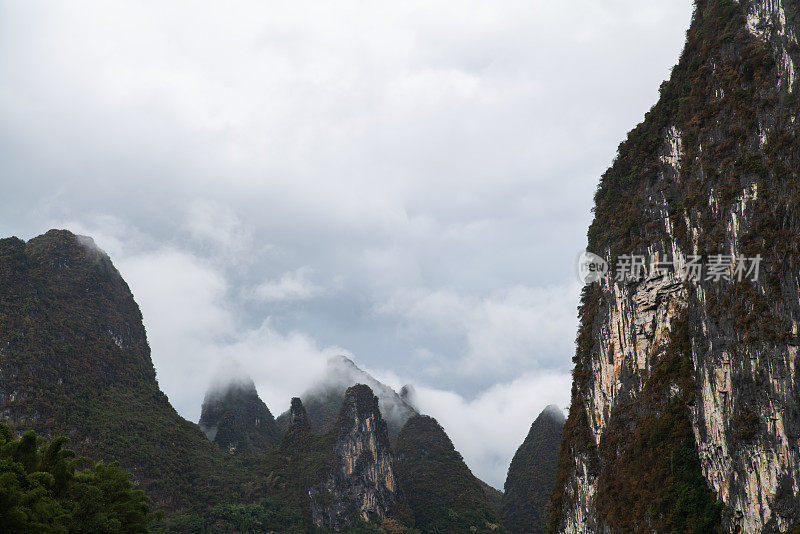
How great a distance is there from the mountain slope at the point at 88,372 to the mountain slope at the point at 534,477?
4105 centimetres

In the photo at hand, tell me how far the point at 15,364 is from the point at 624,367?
51.4 m

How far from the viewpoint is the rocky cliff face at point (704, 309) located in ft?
57.4

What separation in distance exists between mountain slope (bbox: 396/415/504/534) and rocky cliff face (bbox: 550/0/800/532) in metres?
38.3

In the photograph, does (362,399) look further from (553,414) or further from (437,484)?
(553,414)

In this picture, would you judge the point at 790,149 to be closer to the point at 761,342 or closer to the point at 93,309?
the point at 761,342

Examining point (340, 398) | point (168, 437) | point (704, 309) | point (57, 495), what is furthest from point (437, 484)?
point (57, 495)

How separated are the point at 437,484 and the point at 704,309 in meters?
61.7

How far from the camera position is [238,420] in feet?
285

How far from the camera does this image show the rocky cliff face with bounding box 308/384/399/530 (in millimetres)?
63562

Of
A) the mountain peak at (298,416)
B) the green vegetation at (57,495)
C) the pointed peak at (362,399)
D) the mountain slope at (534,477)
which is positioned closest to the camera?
the green vegetation at (57,495)

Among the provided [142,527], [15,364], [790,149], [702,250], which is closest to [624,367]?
[702,250]

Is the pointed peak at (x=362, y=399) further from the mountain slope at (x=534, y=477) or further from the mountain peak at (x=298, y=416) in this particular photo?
the mountain slope at (x=534, y=477)

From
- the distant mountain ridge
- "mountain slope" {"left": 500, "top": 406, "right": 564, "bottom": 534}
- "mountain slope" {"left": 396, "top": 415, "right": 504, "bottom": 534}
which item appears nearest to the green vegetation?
the distant mountain ridge

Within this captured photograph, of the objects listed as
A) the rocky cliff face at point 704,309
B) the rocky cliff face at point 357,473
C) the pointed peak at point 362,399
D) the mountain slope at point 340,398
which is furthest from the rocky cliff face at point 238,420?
the rocky cliff face at point 704,309
